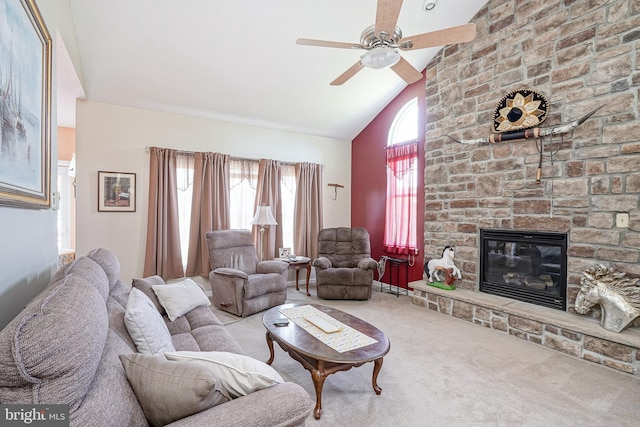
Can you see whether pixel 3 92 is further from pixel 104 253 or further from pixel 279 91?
pixel 279 91

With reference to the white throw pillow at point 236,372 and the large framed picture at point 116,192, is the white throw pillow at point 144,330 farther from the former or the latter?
the large framed picture at point 116,192

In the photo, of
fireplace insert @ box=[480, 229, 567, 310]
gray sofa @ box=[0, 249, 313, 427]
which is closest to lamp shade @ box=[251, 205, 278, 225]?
fireplace insert @ box=[480, 229, 567, 310]

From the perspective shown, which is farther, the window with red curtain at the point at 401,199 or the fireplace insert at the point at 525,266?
the window with red curtain at the point at 401,199

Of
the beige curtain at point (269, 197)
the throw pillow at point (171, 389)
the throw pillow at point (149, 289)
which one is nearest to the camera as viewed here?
the throw pillow at point (171, 389)

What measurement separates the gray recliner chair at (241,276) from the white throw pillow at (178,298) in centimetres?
99

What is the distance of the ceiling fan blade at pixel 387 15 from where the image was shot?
188 centimetres

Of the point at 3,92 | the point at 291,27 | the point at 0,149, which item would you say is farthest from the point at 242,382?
the point at 291,27

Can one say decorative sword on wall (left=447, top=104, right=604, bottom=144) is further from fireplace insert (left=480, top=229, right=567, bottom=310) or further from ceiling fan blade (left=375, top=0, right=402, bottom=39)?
ceiling fan blade (left=375, top=0, right=402, bottom=39)

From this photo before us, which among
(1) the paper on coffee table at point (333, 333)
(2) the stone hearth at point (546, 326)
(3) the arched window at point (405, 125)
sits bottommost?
(2) the stone hearth at point (546, 326)

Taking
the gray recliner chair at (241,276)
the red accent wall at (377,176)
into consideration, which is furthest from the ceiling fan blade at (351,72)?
the gray recliner chair at (241,276)

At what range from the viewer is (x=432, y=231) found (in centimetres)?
441

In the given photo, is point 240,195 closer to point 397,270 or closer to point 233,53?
point 233,53

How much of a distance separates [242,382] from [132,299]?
906mm

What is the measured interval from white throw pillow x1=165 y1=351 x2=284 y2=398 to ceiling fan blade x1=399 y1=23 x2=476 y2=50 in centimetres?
233
